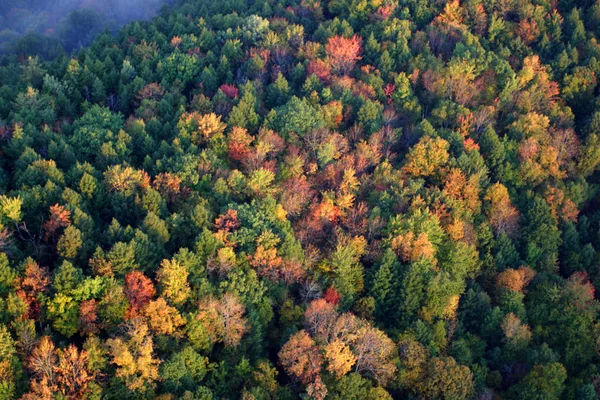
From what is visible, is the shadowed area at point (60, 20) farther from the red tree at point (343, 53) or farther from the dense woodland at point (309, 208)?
the red tree at point (343, 53)

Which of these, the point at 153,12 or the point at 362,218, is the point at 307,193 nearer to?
the point at 362,218

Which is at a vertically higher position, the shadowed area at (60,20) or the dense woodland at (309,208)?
the dense woodland at (309,208)

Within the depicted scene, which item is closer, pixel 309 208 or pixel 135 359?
pixel 135 359

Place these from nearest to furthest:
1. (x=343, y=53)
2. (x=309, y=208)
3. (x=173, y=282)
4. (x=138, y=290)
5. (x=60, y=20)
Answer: (x=138, y=290)
(x=173, y=282)
(x=309, y=208)
(x=343, y=53)
(x=60, y=20)

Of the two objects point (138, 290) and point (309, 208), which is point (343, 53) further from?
point (138, 290)

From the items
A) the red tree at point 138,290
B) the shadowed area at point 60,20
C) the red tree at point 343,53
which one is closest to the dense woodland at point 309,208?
the red tree at point 138,290

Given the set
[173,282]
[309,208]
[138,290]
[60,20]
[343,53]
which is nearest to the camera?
[138,290]

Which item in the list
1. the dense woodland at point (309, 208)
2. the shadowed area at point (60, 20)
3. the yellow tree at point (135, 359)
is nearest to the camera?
the yellow tree at point (135, 359)

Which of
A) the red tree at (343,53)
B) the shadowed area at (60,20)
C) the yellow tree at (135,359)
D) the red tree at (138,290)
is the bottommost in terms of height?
the shadowed area at (60,20)

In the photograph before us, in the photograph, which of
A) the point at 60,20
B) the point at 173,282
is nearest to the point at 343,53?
the point at 173,282
